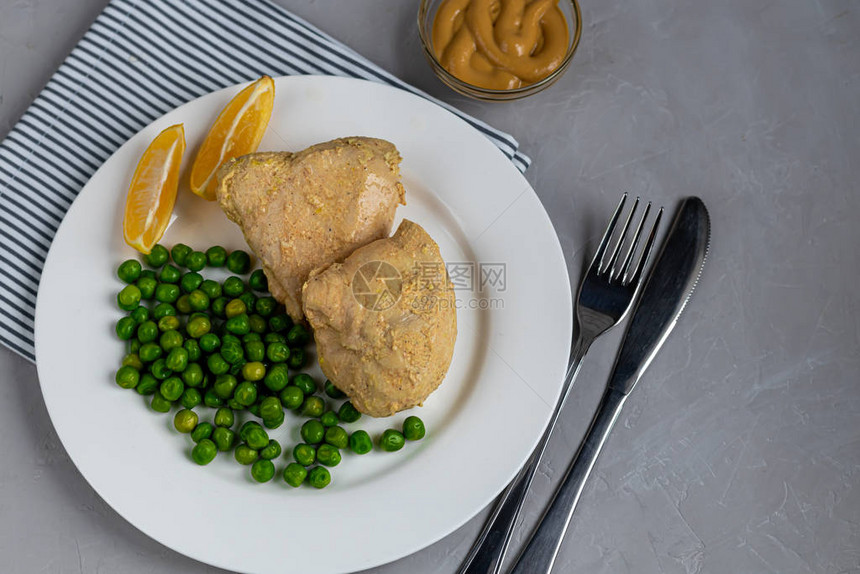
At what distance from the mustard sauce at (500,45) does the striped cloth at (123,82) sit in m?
0.26

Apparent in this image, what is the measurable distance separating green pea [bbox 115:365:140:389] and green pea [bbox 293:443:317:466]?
839 millimetres

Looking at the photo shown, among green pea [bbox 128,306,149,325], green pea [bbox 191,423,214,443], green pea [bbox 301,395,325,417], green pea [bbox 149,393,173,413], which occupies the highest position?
green pea [bbox 301,395,325,417]

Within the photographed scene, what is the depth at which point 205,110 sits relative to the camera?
3883 mm

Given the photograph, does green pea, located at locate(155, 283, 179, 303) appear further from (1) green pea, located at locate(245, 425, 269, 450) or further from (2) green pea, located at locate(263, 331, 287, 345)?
(1) green pea, located at locate(245, 425, 269, 450)

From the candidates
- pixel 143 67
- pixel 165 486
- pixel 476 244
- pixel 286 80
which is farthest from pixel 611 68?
pixel 165 486

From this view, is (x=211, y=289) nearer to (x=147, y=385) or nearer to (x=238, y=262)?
(x=238, y=262)

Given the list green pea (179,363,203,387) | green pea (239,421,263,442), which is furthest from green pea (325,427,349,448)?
green pea (179,363,203,387)

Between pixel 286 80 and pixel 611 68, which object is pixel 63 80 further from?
pixel 611 68

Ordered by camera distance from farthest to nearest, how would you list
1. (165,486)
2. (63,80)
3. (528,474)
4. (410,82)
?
(410,82) < (63,80) < (528,474) < (165,486)

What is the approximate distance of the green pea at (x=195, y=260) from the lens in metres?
3.73

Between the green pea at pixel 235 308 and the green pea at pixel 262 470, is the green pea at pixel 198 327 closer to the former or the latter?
the green pea at pixel 235 308

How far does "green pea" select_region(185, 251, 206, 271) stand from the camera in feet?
12.2

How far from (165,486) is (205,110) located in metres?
1.93

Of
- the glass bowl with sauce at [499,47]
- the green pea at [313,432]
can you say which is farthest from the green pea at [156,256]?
the glass bowl with sauce at [499,47]
